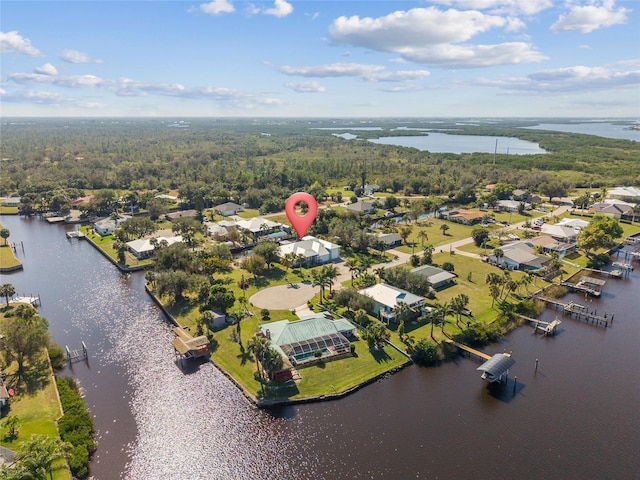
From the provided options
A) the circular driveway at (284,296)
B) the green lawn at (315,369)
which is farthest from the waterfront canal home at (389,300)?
the circular driveway at (284,296)

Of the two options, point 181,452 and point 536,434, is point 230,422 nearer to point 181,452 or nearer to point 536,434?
point 181,452

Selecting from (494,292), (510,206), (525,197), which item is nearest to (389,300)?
(494,292)

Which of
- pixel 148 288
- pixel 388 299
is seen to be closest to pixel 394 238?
pixel 388 299

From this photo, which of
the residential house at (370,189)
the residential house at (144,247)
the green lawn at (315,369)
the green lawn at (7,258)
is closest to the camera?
the green lawn at (315,369)

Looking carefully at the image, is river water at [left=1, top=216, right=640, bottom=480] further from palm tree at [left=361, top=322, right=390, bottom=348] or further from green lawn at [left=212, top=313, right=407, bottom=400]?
palm tree at [left=361, top=322, right=390, bottom=348]

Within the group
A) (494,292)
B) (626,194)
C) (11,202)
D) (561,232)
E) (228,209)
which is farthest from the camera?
(11,202)

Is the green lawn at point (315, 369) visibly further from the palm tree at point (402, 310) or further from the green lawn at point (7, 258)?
the green lawn at point (7, 258)

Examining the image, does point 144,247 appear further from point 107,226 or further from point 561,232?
point 561,232
